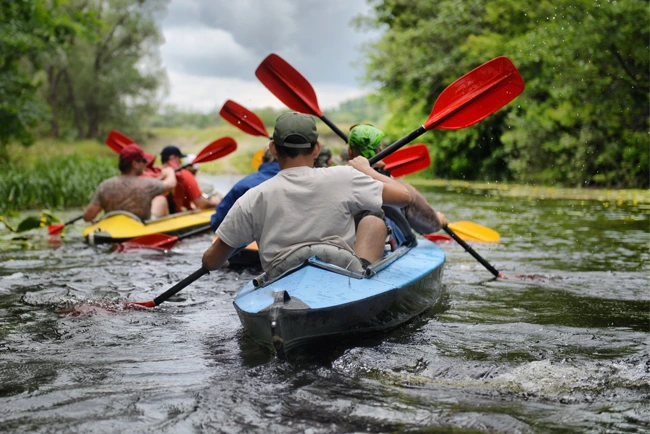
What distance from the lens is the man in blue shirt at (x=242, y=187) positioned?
571 cm

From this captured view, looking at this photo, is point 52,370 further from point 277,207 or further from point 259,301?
point 277,207

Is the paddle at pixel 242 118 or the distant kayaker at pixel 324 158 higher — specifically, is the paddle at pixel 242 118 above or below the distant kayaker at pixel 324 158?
above

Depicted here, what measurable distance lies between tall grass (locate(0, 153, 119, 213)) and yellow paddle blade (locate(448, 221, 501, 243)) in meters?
7.07

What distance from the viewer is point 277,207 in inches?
138

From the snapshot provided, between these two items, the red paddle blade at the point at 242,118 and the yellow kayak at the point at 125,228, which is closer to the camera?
the red paddle blade at the point at 242,118

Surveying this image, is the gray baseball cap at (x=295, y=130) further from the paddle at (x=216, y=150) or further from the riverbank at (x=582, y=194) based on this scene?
the riverbank at (x=582, y=194)

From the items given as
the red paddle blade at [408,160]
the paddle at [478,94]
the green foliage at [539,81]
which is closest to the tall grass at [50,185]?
the red paddle blade at [408,160]

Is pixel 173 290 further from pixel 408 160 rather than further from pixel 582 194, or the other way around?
pixel 582 194

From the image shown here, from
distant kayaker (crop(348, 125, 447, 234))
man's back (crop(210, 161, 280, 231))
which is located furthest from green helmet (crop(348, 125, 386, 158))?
man's back (crop(210, 161, 280, 231))

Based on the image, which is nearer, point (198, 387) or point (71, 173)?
point (198, 387)

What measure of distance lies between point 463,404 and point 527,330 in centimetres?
160

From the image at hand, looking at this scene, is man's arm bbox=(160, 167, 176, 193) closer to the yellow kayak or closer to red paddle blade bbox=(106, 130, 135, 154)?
the yellow kayak

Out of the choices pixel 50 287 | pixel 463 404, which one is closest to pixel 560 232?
pixel 50 287

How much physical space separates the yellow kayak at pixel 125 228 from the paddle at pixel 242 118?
6.82 ft
